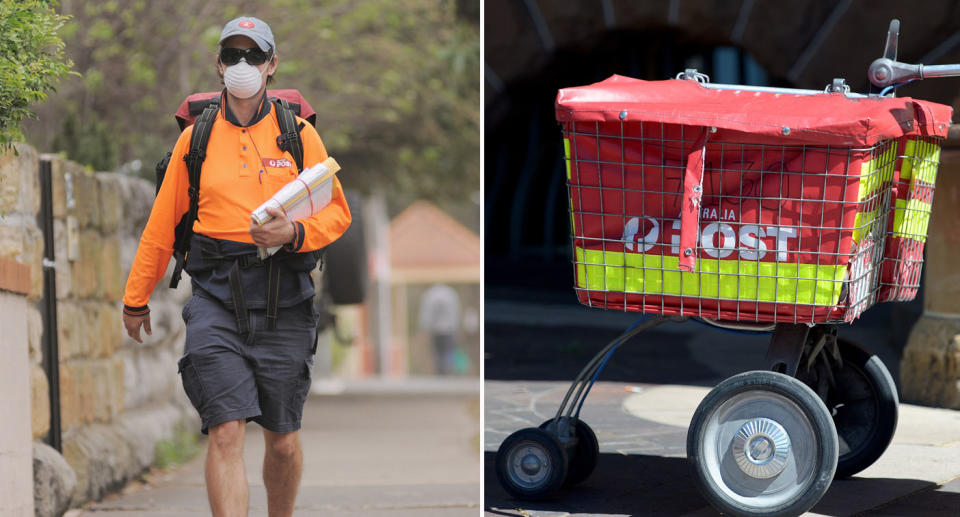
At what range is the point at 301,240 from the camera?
163 inches

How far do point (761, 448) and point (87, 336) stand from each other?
3696 mm

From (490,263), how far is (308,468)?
10.9 metres

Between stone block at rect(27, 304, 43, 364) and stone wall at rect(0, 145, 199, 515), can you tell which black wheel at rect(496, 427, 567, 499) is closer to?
stone wall at rect(0, 145, 199, 515)

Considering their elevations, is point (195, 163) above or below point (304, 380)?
above

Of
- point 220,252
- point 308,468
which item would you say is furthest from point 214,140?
point 308,468

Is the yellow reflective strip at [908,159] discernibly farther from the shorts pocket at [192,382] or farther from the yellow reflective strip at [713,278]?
the shorts pocket at [192,382]

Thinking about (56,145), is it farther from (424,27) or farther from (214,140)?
(424,27)

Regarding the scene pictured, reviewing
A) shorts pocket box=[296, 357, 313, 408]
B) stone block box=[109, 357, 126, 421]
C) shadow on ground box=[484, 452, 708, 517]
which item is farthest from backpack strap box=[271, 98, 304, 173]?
stone block box=[109, 357, 126, 421]

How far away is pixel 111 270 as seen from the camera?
6.98 metres

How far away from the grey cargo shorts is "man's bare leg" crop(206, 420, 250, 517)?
0.05m

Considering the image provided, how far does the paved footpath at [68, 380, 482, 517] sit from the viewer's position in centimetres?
599

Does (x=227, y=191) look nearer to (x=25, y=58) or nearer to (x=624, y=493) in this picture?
(x=25, y=58)

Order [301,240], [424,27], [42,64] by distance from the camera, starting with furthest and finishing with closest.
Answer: [424,27] < [42,64] < [301,240]

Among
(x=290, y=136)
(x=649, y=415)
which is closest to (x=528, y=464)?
(x=290, y=136)
